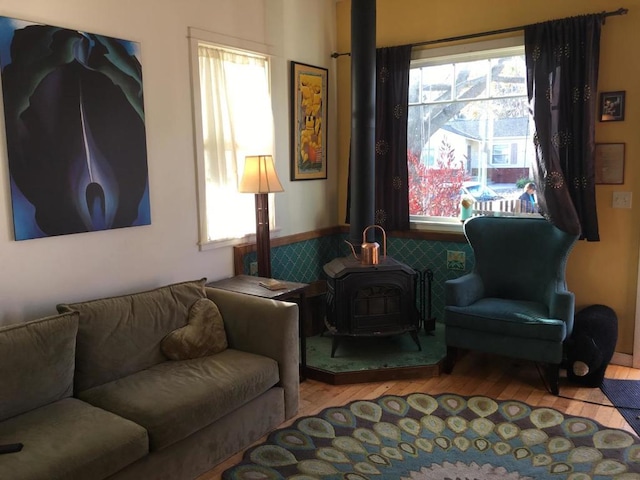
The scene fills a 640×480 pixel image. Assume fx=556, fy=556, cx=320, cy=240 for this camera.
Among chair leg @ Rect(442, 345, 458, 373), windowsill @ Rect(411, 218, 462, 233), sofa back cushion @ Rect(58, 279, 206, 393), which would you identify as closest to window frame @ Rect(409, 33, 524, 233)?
windowsill @ Rect(411, 218, 462, 233)

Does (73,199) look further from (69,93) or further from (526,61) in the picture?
(526,61)

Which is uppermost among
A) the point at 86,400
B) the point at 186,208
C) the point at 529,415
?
the point at 186,208

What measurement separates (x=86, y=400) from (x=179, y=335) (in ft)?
1.92

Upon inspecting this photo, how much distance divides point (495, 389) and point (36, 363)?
2.62 metres

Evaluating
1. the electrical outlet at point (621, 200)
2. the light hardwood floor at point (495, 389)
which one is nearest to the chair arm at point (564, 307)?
the light hardwood floor at point (495, 389)

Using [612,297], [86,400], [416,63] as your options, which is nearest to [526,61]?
[416,63]

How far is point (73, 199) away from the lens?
9.59ft

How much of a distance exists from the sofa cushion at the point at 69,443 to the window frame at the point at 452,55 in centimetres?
289

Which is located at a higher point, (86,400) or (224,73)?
(224,73)

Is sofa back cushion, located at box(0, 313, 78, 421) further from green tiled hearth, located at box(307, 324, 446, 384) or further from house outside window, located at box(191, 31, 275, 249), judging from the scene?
green tiled hearth, located at box(307, 324, 446, 384)

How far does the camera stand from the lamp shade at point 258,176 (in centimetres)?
363

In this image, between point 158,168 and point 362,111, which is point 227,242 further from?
point 362,111

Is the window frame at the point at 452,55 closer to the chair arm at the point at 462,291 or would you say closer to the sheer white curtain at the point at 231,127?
the chair arm at the point at 462,291

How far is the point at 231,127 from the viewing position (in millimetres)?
3834
